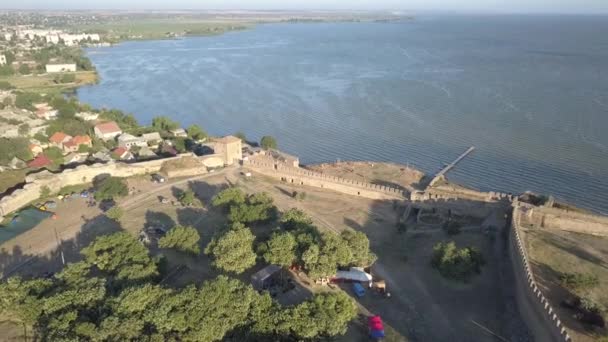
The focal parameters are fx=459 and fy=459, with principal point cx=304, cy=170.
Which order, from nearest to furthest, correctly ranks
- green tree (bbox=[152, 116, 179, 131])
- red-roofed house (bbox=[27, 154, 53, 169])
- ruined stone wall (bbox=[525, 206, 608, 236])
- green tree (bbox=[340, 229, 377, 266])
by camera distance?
green tree (bbox=[340, 229, 377, 266])
ruined stone wall (bbox=[525, 206, 608, 236])
red-roofed house (bbox=[27, 154, 53, 169])
green tree (bbox=[152, 116, 179, 131])

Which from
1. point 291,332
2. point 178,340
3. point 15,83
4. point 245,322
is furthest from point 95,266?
point 15,83

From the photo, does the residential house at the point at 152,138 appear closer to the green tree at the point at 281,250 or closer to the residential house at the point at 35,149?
the residential house at the point at 35,149

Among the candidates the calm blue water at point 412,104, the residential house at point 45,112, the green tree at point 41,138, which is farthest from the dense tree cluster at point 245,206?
the residential house at point 45,112

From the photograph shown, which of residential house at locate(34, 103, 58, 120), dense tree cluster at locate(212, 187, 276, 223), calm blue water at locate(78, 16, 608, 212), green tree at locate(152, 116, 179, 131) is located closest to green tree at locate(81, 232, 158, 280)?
dense tree cluster at locate(212, 187, 276, 223)

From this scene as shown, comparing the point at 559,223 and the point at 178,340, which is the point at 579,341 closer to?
the point at 559,223

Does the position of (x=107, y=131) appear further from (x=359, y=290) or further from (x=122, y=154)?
(x=359, y=290)

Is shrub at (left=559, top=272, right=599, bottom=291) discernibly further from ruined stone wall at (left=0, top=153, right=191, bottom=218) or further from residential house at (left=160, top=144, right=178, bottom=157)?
residential house at (left=160, top=144, right=178, bottom=157)
